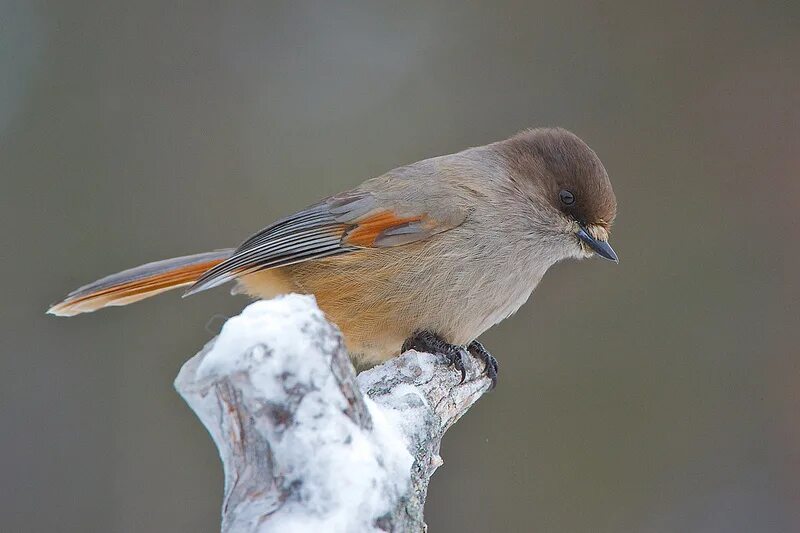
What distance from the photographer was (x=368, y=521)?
5.98ft

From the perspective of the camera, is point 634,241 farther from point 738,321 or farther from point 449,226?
point 449,226

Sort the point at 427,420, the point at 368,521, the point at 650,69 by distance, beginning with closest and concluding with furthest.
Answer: the point at 368,521 → the point at 427,420 → the point at 650,69

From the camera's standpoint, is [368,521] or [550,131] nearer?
[368,521]

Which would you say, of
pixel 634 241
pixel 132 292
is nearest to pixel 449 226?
pixel 132 292

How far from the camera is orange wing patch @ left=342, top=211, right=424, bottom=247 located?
3488mm

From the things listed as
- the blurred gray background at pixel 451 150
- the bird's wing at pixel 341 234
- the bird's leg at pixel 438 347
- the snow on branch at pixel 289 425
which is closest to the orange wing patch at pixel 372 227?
the bird's wing at pixel 341 234

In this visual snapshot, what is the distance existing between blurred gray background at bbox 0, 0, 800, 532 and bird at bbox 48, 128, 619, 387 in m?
1.98

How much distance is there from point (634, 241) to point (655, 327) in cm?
57

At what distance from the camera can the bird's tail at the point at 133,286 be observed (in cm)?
371

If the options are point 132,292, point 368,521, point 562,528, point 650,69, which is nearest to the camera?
point 368,521

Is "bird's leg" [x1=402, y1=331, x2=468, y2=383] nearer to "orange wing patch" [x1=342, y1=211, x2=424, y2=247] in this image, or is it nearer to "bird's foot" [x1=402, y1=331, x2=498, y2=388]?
"bird's foot" [x1=402, y1=331, x2=498, y2=388]

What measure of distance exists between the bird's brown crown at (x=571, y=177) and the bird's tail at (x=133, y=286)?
55.9 inches

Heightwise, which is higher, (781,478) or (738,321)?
(738,321)

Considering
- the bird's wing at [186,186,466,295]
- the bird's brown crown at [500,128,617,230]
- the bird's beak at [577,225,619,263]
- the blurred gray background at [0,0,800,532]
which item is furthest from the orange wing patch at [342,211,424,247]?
the blurred gray background at [0,0,800,532]
